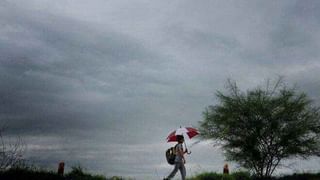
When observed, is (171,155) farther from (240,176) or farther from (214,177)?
(240,176)

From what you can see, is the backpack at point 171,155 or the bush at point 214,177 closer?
the backpack at point 171,155

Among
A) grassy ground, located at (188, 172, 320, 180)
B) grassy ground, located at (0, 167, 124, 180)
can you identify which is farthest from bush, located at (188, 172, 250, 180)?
grassy ground, located at (0, 167, 124, 180)

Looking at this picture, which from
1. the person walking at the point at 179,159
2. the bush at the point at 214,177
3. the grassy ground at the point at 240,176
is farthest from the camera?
the grassy ground at the point at 240,176

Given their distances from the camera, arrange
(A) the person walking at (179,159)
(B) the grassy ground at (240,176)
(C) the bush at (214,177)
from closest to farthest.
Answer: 1. (A) the person walking at (179,159)
2. (C) the bush at (214,177)
3. (B) the grassy ground at (240,176)

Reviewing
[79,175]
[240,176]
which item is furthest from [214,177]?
[79,175]

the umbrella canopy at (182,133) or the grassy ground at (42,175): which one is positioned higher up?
the umbrella canopy at (182,133)

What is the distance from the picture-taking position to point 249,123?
3253cm

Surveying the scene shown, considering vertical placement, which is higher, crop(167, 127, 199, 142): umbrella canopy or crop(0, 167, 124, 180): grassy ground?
crop(167, 127, 199, 142): umbrella canopy

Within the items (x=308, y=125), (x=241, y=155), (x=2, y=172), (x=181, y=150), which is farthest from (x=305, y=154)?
(x=2, y=172)

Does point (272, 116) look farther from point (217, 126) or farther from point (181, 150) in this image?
point (181, 150)

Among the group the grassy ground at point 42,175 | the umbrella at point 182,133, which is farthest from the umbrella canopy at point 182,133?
the grassy ground at point 42,175

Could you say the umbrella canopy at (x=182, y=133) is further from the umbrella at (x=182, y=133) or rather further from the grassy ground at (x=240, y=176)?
the grassy ground at (x=240, y=176)

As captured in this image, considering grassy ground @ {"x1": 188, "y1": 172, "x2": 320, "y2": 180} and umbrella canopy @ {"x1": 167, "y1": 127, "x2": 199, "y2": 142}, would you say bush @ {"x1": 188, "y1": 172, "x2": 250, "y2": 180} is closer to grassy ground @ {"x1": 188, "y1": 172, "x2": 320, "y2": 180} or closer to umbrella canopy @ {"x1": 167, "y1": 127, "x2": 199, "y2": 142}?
grassy ground @ {"x1": 188, "y1": 172, "x2": 320, "y2": 180}

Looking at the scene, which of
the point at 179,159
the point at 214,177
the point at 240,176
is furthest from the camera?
the point at 240,176
